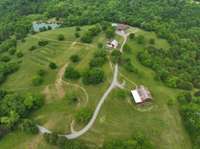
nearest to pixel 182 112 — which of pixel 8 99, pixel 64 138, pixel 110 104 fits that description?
pixel 110 104

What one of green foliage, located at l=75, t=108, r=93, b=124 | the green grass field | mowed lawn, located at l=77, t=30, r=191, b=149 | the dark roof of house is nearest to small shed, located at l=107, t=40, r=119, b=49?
the green grass field

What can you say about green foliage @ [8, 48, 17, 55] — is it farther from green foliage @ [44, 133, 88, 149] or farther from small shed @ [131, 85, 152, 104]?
small shed @ [131, 85, 152, 104]

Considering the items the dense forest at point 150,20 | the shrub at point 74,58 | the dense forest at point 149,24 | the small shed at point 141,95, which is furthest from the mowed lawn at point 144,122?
the shrub at point 74,58

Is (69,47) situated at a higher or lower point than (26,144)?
higher

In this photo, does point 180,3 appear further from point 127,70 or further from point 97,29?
point 127,70

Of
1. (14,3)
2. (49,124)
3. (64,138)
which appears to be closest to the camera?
(64,138)

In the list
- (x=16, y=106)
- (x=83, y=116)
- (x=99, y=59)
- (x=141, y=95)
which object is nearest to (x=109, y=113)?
(x=83, y=116)

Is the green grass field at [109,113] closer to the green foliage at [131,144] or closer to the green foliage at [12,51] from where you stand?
the green foliage at [131,144]
